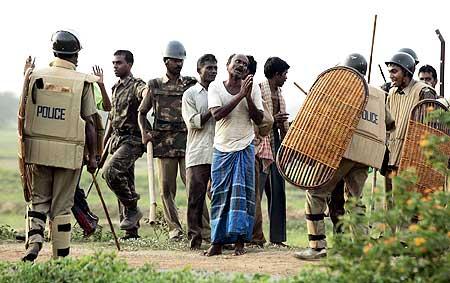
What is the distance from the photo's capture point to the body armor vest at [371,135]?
11.5 m

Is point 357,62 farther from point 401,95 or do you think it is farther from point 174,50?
point 174,50

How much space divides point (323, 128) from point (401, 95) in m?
1.26

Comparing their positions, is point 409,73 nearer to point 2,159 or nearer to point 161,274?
point 161,274

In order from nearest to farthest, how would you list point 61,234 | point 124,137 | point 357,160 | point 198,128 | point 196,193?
point 61,234 → point 357,160 → point 198,128 → point 196,193 → point 124,137

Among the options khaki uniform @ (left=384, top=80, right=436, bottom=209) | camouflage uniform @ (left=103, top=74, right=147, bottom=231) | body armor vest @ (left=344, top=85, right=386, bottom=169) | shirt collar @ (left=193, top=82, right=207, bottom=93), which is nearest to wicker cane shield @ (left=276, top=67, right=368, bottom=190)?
body armor vest @ (left=344, top=85, right=386, bottom=169)

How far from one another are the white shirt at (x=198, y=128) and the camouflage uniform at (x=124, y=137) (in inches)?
61.8

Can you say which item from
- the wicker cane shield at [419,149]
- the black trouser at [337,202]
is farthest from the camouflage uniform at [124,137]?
the wicker cane shield at [419,149]

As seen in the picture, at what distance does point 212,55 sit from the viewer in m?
12.9

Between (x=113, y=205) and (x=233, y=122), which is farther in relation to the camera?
(x=113, y=205)

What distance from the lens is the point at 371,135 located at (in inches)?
459

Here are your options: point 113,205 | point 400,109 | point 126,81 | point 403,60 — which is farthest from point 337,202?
point 113,205

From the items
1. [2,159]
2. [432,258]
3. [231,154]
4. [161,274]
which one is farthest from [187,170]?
[2,159]

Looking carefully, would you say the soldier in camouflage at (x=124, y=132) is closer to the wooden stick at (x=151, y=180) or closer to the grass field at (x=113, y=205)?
the wooden stick at (x=151, y=180)

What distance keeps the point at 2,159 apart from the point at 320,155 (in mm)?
40788
